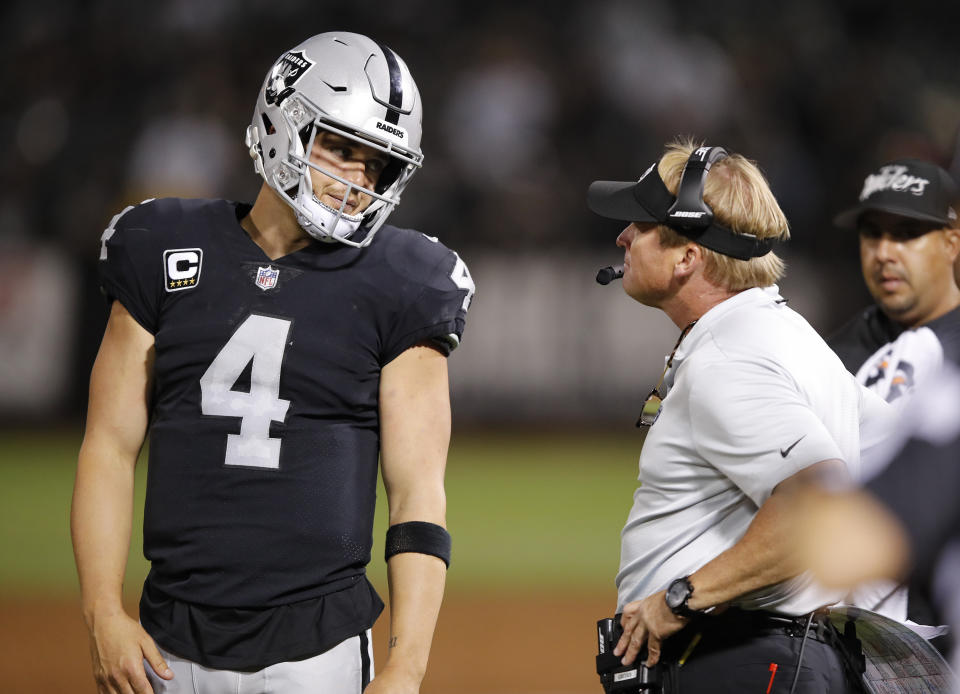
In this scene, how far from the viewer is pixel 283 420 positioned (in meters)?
2.74

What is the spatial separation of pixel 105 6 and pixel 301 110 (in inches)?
523

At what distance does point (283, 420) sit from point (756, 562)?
3.76ft

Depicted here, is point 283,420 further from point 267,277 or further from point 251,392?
point 267,277

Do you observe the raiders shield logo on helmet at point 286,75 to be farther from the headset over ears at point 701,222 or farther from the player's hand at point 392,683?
the player's hand at point 392,683

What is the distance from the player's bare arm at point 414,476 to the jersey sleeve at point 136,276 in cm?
60

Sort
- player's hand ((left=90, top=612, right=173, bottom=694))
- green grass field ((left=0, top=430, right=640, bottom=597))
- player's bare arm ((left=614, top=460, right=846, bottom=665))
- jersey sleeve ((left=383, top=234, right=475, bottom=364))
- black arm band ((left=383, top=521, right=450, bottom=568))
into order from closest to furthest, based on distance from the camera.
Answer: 1. player's bare arm ((left=614, top=460, right=846, bottom=665))
2. player's hand ((left=90, top=612, right=173, bottom=694))
3. black arm band ((left=383, top=521, right=450, bottom=568))
4. jersey sleeve ((left=383, top=234, right=475, bottom=364))
5. green grass field ((left=0, top=430, right=640, bottom=597))

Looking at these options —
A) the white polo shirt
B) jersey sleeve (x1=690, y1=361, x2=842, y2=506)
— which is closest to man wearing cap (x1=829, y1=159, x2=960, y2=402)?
the white polo shirt

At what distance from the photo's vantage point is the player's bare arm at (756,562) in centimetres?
249

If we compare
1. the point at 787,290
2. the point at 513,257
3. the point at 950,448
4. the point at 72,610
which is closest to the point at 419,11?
the point at 513,257

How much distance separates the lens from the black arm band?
2.70m

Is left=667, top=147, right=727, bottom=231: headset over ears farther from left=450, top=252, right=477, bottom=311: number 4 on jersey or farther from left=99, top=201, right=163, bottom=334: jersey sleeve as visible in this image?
left=99, top=201, right=163, bottom=334: jersey sleeve

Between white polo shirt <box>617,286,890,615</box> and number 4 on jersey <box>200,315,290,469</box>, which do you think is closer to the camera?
white polo shirt <box>617,286,890,615</box>

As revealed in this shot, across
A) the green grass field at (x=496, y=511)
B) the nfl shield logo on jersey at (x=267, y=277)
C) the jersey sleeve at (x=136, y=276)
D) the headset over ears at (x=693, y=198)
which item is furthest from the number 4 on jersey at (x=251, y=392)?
the green grass field at (x=496, y=511)

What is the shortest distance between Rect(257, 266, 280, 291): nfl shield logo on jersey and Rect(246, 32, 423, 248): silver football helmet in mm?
137
